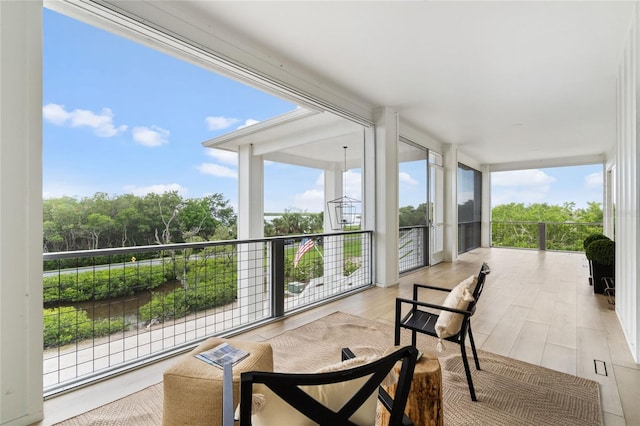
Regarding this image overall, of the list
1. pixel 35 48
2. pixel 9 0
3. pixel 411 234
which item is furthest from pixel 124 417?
pixel 411 234

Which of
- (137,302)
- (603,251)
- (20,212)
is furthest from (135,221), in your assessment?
(603,251)

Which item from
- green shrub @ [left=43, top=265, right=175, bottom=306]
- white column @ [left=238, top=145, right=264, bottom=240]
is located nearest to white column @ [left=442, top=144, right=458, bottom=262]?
white column @ [left=238, top=145, right=264, bottom=240]

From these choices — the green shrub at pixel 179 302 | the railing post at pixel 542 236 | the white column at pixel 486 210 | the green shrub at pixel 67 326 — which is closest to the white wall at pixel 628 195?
the green shrub at pixel 179 302

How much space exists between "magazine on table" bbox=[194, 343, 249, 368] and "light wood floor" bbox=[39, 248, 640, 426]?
0.82m

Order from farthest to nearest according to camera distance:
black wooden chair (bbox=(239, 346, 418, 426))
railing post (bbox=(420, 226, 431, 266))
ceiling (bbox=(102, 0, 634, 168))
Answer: railing post (bbox=(420, 226, 431, 266))
ceiling (bbox=(102, 0, 634, 168))
black wooden chair (bbox=(239, 346, 418, 426))

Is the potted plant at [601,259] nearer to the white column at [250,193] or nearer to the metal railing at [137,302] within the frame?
the metal railing at [137,302]

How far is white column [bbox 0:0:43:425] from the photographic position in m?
1.48

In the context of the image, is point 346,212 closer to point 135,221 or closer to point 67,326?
point 135,221

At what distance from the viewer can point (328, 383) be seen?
763mm

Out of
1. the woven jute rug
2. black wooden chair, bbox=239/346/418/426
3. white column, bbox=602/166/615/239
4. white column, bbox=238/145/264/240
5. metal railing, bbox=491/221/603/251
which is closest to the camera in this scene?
black wooden chair, bbox=239/346/418/426

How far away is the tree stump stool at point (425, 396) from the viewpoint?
1268 mm

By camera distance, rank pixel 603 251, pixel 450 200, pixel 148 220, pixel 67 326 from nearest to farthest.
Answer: pixel 67 326
pixel 603 251
pixel 148 220
pixel 450 200

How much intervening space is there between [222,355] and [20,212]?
1307 millimetres

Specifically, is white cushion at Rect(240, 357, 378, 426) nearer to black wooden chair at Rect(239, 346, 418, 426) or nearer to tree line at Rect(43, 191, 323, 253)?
black wooden chair at Rect(239, 346, 418, 426)
